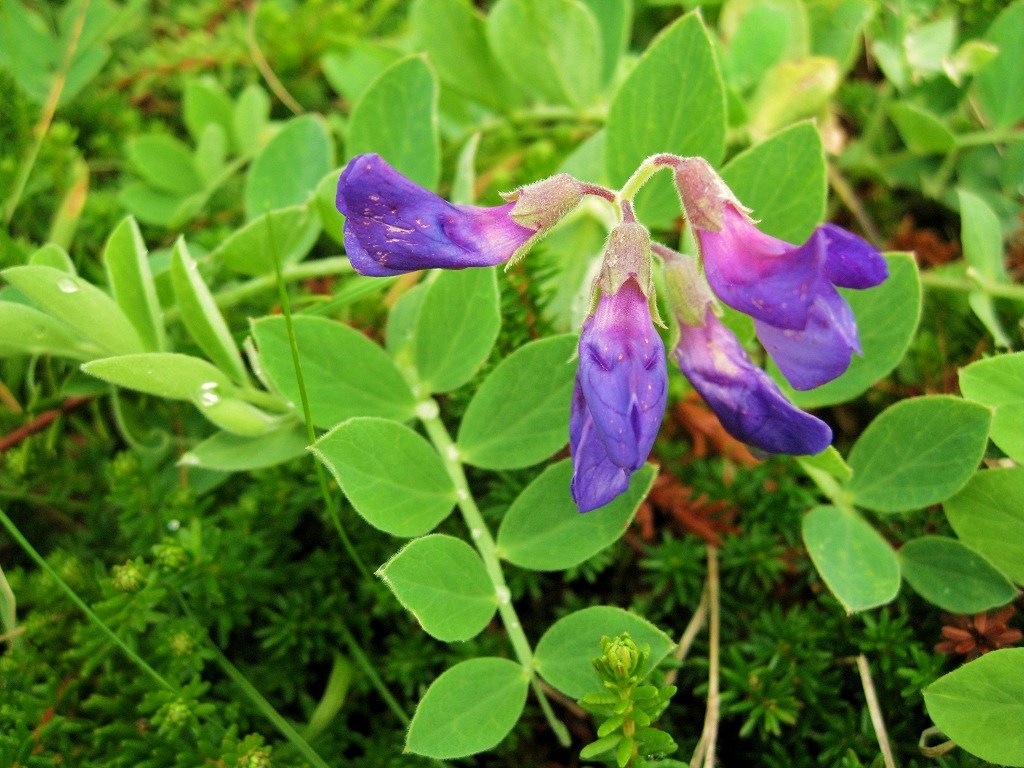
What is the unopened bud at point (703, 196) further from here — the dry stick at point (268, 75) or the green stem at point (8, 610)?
the dry stick at point (268, 75)

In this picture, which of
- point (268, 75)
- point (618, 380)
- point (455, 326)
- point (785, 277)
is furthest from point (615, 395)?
point (268, 75)

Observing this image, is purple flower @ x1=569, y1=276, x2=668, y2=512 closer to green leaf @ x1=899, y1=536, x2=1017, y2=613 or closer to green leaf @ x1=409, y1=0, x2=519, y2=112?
green leaf @ x1=899, y1=536, x2=1017, y2=613

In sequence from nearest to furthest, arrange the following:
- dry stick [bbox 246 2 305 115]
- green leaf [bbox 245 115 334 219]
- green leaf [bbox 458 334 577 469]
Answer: green leaf [bbox 458 334 577 469], green leaf [bbox 245 115 334 219], dry stick [bbox 246 2 305 115]

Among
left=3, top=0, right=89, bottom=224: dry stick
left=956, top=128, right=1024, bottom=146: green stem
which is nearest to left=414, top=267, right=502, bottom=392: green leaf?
left=3, top=0, right=89, bottom=224: dry stick

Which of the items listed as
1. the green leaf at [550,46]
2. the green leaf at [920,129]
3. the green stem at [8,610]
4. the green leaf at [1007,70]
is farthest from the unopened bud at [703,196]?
the green stem at [8,610]

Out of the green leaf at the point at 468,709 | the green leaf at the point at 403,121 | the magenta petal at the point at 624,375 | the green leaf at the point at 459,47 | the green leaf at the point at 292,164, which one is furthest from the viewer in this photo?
the green leaf at the point at 459,47

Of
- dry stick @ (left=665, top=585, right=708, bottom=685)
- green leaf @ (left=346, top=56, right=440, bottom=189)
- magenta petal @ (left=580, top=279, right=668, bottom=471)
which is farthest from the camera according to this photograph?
green leaf @ (left=346, top=56, right=440, bottom=189)
